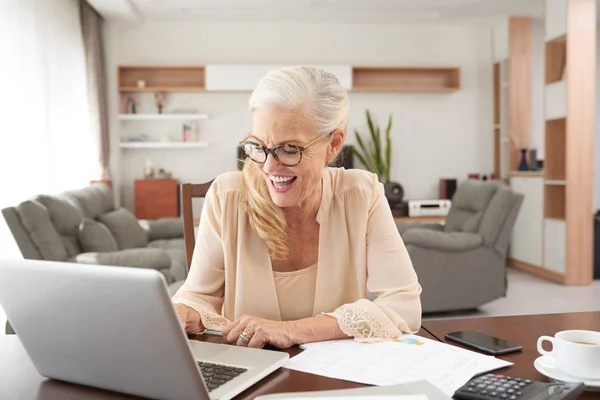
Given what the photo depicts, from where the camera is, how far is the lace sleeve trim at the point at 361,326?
3.99ft

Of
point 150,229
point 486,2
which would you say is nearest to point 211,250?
point 150,229

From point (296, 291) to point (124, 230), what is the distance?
11.0 ft

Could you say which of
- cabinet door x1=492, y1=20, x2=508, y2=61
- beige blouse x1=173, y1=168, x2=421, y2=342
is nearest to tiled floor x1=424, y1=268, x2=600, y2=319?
cabinet door x1=492, y1=20, x2=508, y2=61

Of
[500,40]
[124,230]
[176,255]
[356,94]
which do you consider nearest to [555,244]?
[500,40]

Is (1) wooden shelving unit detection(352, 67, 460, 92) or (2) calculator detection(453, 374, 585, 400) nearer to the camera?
(2) calculator detection(453, 374, 585, 400)

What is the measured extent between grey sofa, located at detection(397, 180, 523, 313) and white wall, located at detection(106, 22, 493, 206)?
2.48 metres

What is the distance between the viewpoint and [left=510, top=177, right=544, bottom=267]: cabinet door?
582 centimetres

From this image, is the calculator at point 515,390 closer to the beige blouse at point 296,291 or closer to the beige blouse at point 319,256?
the beige blouse at point 319,256

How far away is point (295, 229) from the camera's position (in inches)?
62.6

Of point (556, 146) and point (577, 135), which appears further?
point (556, 146)

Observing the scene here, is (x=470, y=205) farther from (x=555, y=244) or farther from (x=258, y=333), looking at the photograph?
(x=258, y=333)

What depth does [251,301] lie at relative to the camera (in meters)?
1.53

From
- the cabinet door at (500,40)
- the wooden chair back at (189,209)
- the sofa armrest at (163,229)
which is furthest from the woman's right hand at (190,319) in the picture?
the cabinet door at (500,40)

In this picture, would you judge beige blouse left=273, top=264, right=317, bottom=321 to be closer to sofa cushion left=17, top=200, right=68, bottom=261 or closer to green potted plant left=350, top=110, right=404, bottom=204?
sofa cushion left=17, top=200, right=68, bottom=261
